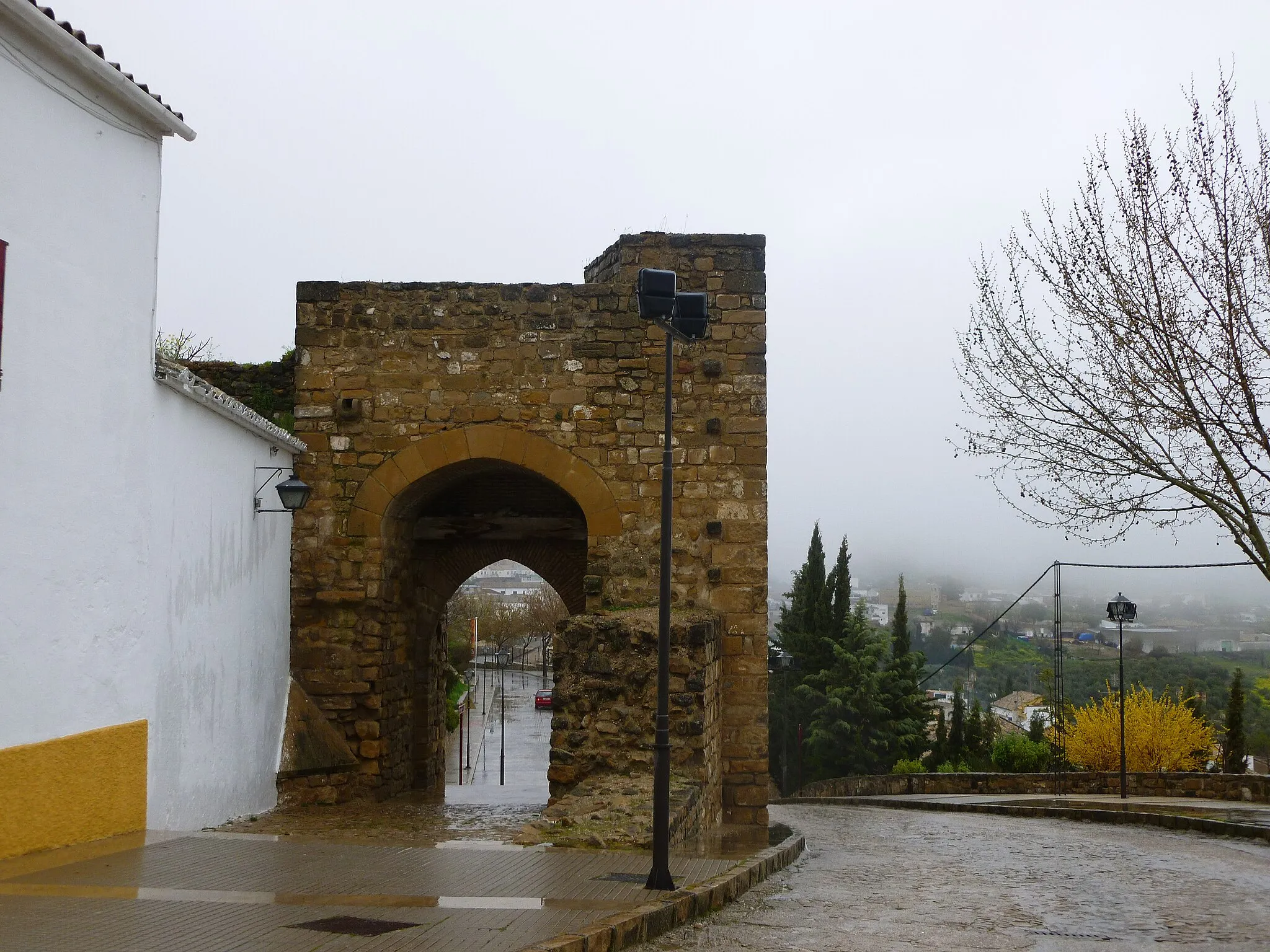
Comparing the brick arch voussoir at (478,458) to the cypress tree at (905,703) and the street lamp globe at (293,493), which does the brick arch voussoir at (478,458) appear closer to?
the street lamp globe at (293,493)

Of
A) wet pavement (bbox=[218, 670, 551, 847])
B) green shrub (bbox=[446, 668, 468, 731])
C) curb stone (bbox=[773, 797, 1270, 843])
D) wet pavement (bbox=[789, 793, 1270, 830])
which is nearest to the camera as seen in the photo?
wet pavement (bbox=[218, 670, 551, 847])

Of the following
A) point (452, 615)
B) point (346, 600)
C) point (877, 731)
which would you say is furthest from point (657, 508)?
point (452, 615)

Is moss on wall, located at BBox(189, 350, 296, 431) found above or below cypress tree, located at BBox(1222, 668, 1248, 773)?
above

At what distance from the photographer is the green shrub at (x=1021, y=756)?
85.0 feet

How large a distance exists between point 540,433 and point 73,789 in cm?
556

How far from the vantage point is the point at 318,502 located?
11.3 m

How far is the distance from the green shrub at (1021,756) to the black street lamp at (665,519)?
20569 mm

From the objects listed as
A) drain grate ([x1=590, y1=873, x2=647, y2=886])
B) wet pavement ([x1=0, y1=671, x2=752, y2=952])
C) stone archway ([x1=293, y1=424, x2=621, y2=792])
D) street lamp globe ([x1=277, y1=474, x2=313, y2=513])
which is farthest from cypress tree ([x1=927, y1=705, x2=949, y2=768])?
drain grate ([x1=590, y1=873, x2=647, y2=886])

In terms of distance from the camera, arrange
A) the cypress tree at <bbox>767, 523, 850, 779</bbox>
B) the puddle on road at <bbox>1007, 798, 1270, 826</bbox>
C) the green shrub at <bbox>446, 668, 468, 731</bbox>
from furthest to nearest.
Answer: the cypress tree at <bbox>767, 523, 850, 779</bbox> < the green shrub at <bbox>446, 668, 468, 731</bbox> < the puddle on road at <bbox>1007, 798, 1270, 826</bbox>

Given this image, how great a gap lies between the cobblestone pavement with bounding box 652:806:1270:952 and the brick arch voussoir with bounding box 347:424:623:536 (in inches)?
147

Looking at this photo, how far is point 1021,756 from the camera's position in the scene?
26375 mm

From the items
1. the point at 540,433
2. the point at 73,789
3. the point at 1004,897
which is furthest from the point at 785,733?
the point at 73,789

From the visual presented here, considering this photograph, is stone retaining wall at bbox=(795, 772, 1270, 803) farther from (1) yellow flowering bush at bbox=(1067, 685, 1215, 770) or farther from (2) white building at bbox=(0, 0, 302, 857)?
(2) white building at bbox=(0, 0, 302, 857)

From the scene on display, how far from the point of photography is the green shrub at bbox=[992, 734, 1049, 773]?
25.9m
